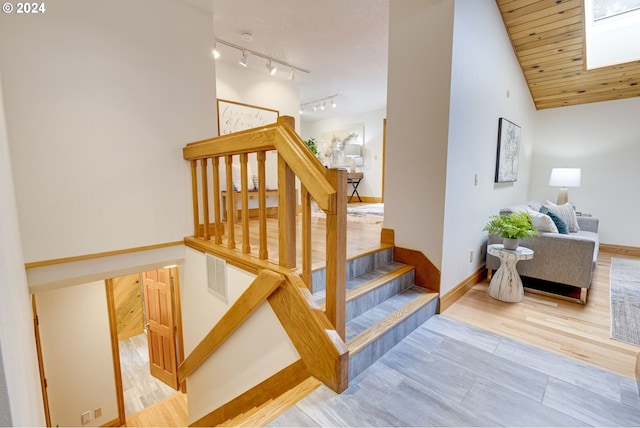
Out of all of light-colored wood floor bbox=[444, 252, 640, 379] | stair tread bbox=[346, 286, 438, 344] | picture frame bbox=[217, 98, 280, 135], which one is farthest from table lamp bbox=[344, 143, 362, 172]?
stair tread bbox=[346, 286, 438, 344]

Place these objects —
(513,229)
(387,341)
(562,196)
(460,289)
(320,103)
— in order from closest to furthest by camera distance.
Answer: (387,341), (513,229), (460,289), (562,196), (320,103)

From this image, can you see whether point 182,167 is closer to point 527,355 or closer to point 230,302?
point 230,302

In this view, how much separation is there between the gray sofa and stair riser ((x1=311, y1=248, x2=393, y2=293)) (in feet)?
4.56

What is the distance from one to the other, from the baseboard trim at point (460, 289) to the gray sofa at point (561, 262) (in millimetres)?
169

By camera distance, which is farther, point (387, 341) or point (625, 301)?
point (625, 301)

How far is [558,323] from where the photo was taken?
237 cm

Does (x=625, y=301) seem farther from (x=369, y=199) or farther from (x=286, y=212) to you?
(x=369, y=199)

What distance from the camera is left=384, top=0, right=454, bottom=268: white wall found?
2383mm

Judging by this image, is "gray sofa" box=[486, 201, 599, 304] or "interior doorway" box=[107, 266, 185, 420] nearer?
"gray sofa" box=[486, 201, 599, 304]

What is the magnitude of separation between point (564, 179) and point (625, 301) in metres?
2.36

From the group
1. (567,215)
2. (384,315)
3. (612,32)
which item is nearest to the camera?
(384,315)

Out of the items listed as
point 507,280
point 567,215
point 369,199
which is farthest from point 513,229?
point 369,199

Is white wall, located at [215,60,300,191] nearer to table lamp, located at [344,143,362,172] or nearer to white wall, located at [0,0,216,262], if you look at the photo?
white wall, located at [0,0,216,262]

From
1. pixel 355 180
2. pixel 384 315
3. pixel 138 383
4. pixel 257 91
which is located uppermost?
pixel 257 91
